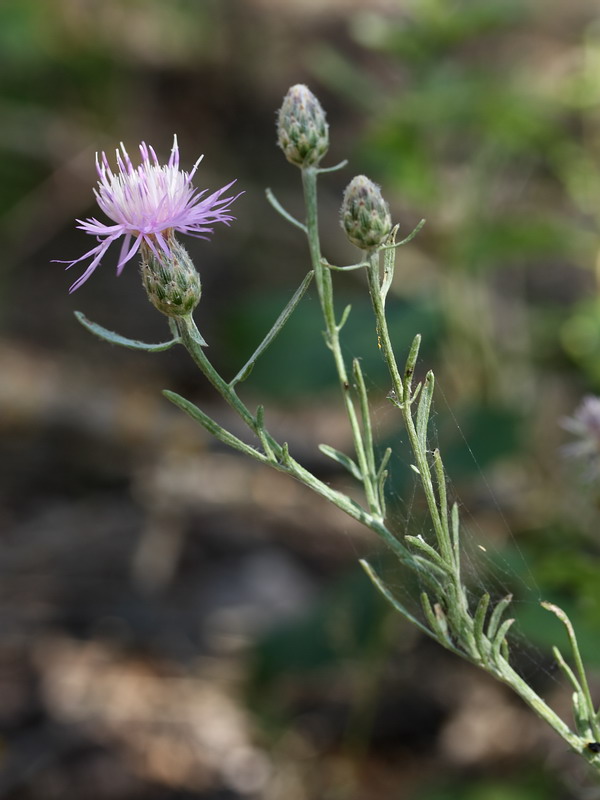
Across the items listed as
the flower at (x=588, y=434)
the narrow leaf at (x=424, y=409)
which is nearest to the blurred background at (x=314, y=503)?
the flower at (x=588, y=434)

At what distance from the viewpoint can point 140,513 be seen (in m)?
3.54

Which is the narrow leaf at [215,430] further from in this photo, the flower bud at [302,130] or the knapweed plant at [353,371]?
the flower bud at [302,130]

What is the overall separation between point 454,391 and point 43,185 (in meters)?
3.09

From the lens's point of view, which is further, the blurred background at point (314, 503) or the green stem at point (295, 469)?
the blurred background at point (314, 503)

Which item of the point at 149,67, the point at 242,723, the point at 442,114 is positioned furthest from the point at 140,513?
the point at 149,67

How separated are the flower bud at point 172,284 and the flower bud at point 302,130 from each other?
6.7 inches

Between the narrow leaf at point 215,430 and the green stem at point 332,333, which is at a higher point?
the green stem at point 332,333

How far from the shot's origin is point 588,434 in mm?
1190

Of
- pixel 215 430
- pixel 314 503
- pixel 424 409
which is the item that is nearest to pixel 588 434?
pixel 424 409

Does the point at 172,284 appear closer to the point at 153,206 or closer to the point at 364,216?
the point at 153,206

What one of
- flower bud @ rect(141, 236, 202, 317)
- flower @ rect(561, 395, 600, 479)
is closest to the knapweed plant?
flower bud @ rect(141, 236, 202, 317)

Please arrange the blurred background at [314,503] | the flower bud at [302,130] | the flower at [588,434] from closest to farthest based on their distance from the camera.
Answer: the flower bud at [302,130] < the flower at [588,434] < the blurred background at [314,503]

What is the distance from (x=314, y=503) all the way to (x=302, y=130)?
287 centimetres

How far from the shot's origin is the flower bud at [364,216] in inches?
31.8
